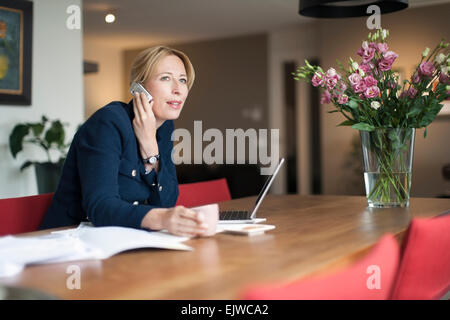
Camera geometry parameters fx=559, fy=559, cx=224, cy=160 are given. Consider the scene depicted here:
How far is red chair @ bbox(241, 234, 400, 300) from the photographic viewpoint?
1.99 feet

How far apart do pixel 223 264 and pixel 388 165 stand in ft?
3.82

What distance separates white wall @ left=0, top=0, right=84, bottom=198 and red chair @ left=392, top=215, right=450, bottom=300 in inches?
148

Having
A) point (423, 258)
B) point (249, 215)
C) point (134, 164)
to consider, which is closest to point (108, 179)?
point (134, 164)

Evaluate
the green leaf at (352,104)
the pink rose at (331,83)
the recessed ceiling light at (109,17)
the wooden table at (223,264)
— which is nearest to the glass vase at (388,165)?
the green leaf at (352,104)

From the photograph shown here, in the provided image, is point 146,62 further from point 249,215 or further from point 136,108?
point 249,215

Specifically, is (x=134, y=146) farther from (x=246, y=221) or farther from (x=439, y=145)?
(x=439, y=145)

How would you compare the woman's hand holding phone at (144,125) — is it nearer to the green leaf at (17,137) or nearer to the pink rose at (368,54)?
the pink rose at (368,54)

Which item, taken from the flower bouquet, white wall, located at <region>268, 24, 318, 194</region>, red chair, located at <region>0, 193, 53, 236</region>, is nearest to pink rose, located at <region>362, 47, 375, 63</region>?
the flower bouquet

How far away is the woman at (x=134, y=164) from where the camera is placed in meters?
1.42

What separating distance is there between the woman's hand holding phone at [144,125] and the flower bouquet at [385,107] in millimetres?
605

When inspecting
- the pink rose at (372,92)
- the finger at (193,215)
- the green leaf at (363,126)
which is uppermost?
the pink rose at (372,92)

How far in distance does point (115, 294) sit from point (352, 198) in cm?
173

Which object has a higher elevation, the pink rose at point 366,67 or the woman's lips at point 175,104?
the pink rose at point 366,67

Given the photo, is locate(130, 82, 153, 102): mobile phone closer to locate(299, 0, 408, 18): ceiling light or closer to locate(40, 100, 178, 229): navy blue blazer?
locate(40, 100, 178, 229): navy blue blazer
